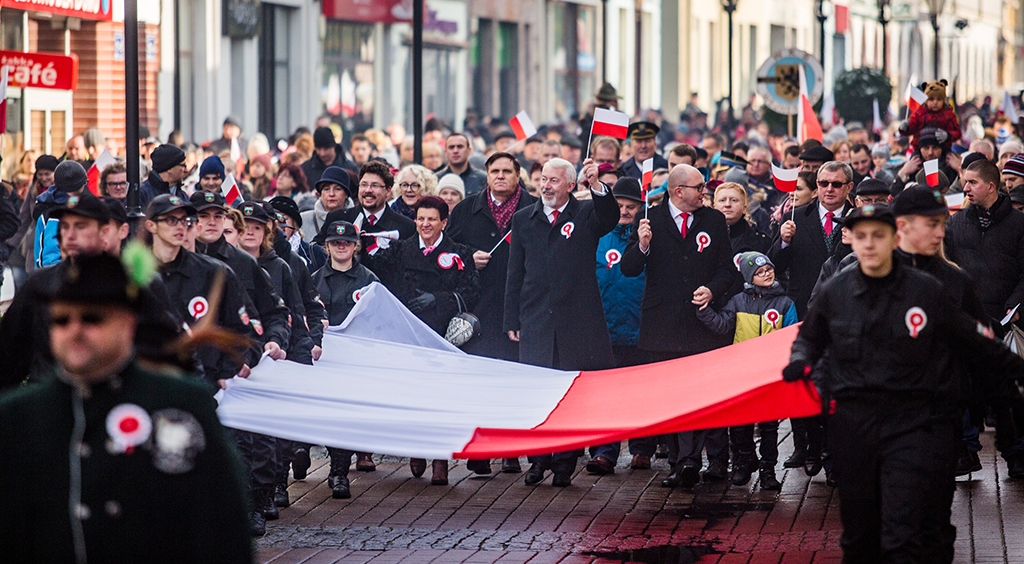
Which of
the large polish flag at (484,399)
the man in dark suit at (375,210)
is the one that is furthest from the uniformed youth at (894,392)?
the man in dark suit at (375,210)

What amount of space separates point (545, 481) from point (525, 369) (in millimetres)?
730

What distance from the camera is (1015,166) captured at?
37.8 ft

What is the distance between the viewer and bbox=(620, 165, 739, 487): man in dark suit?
10875mm

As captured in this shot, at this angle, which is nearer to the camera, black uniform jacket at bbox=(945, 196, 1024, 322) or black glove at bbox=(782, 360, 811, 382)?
black glove at bbox=(782, 360, 811, 382)

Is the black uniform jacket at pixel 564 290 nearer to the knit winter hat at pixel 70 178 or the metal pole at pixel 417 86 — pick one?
the knit winter hat at pixel 70 178

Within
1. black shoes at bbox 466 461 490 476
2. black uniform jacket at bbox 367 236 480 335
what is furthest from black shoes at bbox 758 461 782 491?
black uniform jacket at bbox 367 236 480 335

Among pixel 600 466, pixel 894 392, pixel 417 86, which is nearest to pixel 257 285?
pixel 600 466

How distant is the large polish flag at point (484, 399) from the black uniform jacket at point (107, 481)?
3806mm

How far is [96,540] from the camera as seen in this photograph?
4.09 meters

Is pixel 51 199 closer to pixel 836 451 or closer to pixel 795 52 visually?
pixel 836 451

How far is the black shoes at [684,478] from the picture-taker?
10430mm

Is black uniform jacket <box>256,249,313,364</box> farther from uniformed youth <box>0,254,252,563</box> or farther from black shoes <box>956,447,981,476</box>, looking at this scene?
uniformed youth <box>0,254,252,563</box>

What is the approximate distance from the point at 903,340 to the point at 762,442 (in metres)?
3.75

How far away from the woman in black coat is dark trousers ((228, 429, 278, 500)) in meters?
2.23
